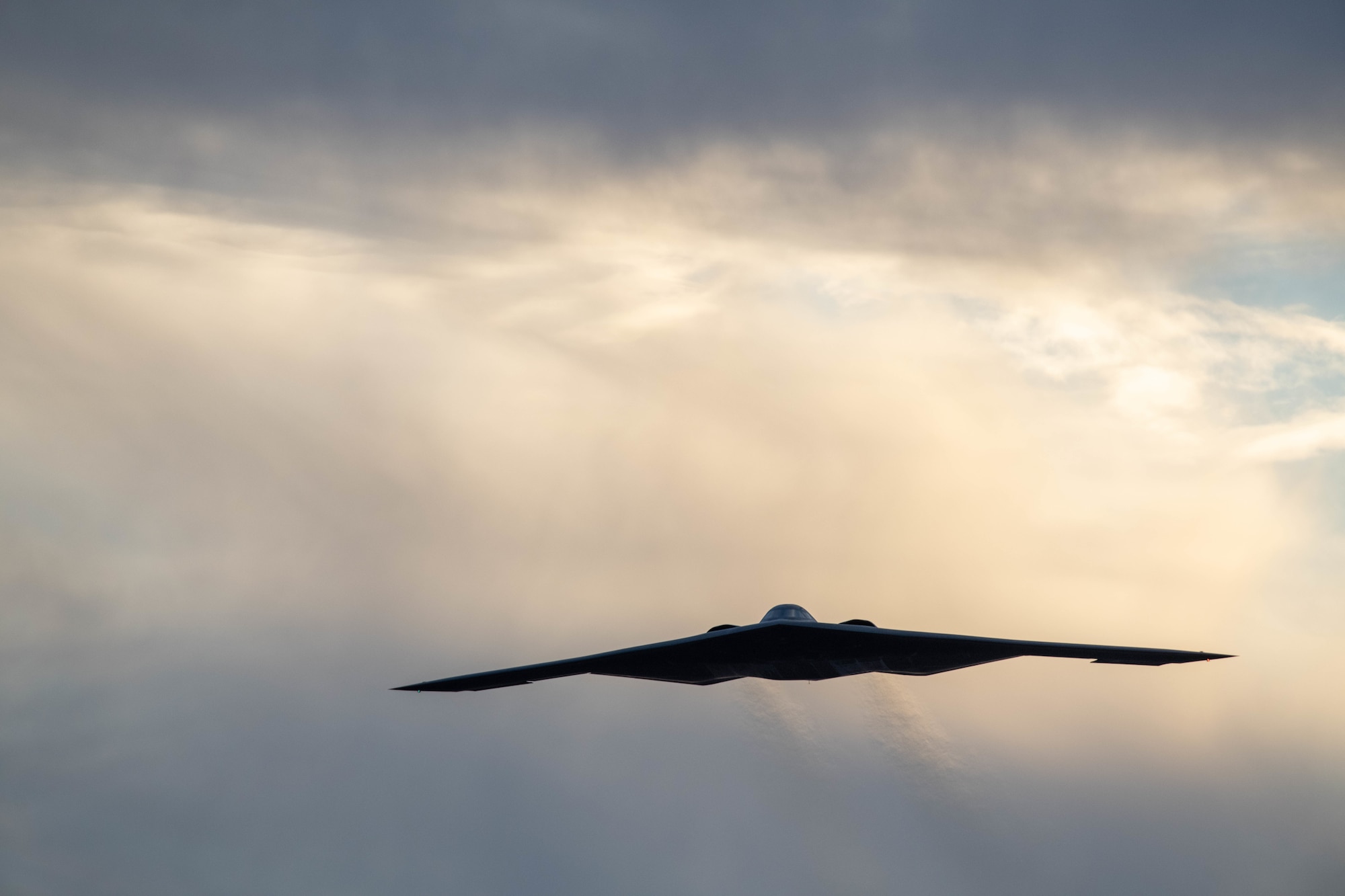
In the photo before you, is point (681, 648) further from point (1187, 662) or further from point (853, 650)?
point (1187, 662)

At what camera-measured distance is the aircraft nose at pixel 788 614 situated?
136ft

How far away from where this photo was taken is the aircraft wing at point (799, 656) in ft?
136

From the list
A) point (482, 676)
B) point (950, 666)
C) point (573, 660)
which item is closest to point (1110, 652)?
point (950, 666)

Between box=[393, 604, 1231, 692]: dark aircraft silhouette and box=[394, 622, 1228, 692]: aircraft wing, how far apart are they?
44 millimetres

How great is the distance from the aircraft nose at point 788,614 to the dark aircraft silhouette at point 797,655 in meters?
0.04

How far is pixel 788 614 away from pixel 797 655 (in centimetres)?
307

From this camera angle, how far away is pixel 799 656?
145 feet

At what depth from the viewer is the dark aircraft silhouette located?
41.4 metres

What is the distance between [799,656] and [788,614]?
3.19 meters

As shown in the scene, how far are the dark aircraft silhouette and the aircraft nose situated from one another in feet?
0.13

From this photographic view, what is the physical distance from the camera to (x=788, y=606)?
4222 centimetres

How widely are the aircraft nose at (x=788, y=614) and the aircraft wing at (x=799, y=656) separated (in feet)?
1.53

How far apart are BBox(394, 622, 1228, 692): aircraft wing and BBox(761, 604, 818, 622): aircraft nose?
47 centimetres

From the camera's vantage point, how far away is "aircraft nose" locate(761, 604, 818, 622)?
41.6m
